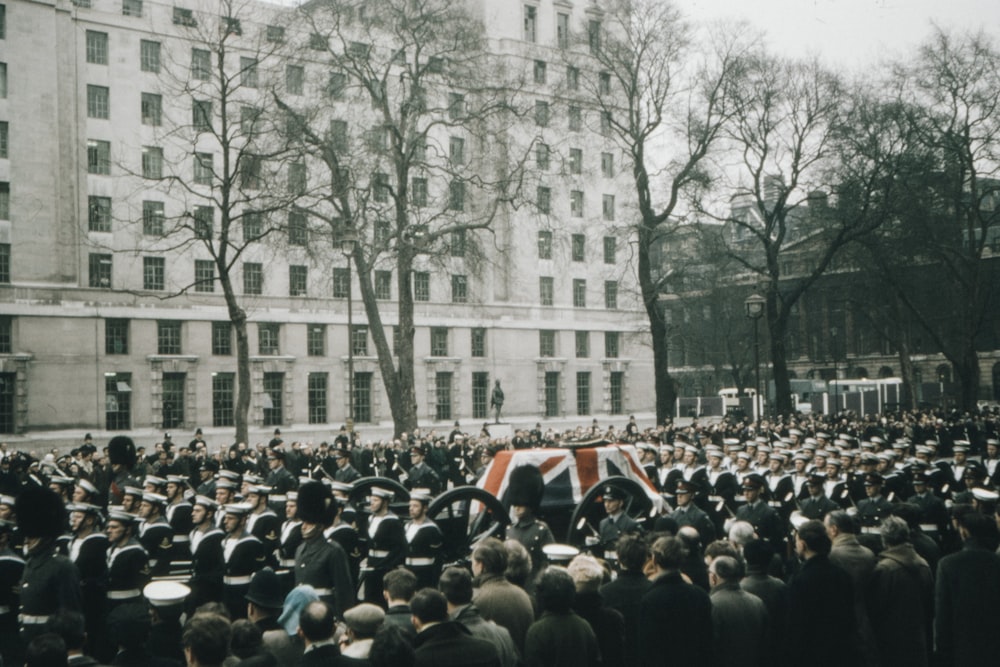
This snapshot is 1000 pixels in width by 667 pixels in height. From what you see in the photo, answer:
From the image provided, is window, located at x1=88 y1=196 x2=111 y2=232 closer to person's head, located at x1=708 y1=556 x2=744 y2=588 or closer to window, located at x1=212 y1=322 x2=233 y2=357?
window, located at x1=212 y1=322 x2=233 y2=357

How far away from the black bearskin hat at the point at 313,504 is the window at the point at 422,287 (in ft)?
157

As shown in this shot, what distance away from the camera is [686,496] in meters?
11.6

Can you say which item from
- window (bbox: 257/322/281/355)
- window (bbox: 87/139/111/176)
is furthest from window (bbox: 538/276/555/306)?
window (bbox: 87/139/111/176)

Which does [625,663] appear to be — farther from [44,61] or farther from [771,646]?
[44,61]

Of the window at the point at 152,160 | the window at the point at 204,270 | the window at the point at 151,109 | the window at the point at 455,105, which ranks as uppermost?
the window at the point at 151,109

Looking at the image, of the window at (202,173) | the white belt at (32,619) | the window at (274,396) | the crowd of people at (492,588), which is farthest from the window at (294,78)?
the white belt at (32,619)

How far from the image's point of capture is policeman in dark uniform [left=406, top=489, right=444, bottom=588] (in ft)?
32.9

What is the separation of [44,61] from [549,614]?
47541mm

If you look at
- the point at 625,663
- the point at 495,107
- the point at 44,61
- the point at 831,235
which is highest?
the point at 44,61

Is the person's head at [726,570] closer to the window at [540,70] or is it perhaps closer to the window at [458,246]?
the window at [458,246]

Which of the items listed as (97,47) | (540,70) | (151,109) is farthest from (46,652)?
(540,70)

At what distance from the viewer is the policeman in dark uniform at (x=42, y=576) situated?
24.8 ft

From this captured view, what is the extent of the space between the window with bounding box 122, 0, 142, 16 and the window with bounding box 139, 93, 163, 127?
156 inches

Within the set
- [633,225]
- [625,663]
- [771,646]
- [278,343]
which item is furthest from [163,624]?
[278,343]
